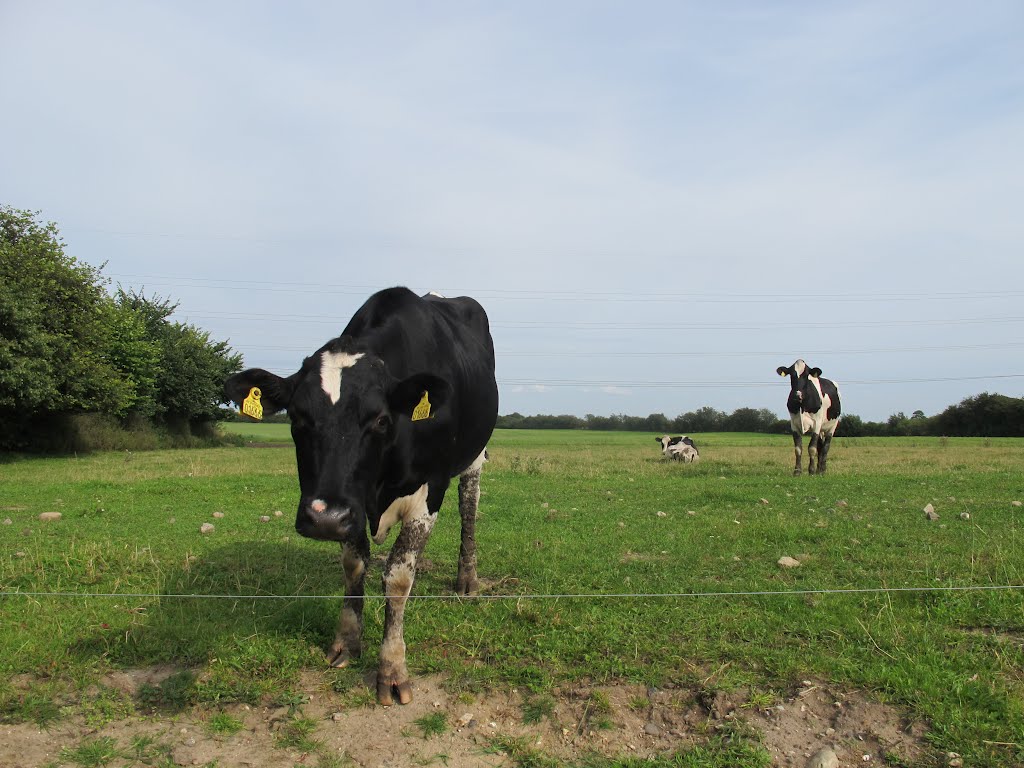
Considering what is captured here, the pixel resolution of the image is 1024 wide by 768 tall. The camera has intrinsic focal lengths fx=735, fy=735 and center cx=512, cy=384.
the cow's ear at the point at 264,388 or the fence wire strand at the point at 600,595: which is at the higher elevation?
the cow's ear at the point at 264,388

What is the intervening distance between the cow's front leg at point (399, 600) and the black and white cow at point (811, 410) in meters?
15.8

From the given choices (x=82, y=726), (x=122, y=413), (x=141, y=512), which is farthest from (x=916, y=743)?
(x=122, y=413)

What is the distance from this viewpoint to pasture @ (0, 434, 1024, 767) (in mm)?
4203

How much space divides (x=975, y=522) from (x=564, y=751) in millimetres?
7373

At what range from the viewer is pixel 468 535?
23.1ft

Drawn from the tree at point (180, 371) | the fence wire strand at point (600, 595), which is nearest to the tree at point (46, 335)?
the tree at point (180, 371)

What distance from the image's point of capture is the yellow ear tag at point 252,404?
4.69 metres

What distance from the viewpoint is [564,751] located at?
13.1 ft

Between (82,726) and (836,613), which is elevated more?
(836,613)

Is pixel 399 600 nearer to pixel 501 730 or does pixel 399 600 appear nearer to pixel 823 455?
pixel 501 730

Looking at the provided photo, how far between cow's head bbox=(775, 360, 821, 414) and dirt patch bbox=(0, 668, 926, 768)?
16.8 m

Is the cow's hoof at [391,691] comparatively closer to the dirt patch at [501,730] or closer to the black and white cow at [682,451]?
the dirt patch at [501,730]

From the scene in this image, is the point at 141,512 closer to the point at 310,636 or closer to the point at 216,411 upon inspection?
the point at 310,636

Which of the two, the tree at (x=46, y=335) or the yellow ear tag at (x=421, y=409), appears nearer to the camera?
the yellow ear tag at (x=421, y=409)
